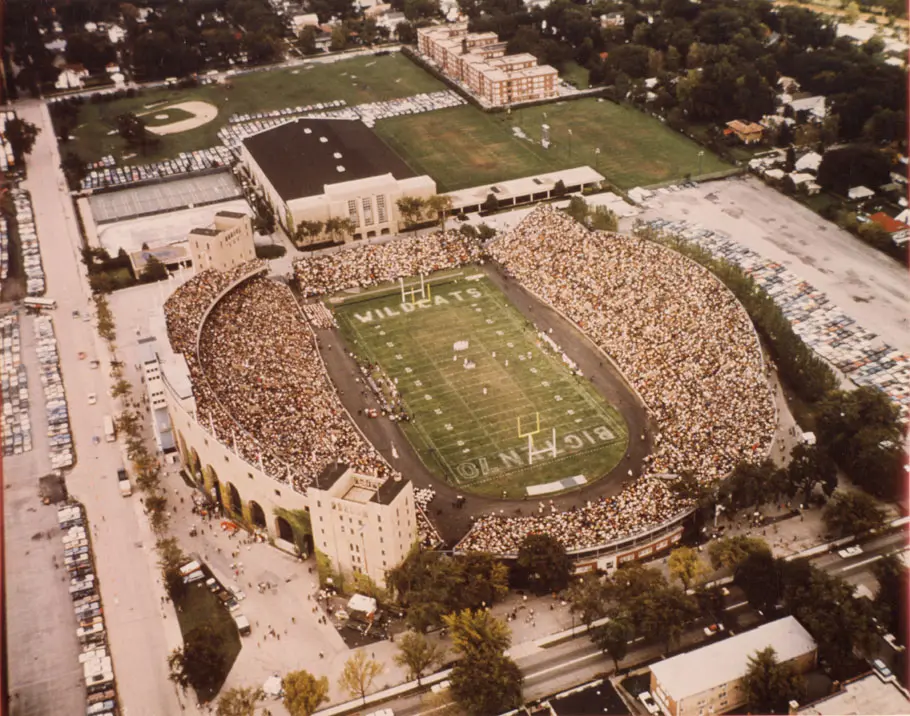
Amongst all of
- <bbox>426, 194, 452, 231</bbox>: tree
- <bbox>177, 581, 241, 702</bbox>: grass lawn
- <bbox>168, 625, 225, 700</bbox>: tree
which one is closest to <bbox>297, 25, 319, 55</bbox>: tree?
<bbox>426, 194, 452, 231</bbox>: tree

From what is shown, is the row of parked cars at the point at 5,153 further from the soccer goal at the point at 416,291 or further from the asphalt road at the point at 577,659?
the asphalt road at the point at 577,659

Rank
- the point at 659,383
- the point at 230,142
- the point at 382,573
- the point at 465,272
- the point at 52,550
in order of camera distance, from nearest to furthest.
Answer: the point at 382,573, the point at 52,550, the point at 659,383, the point at 465,272, the point at 230,142

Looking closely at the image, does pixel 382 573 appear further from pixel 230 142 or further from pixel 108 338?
pixel 230 142

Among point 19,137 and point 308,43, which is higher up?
point 19,137

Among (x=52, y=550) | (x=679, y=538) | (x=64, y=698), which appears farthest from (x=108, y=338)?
(x=679, y=538)

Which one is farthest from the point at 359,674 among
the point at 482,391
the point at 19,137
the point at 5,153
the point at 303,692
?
the point at 19,137

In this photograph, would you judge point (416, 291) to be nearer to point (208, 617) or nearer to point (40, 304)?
point (40, 304)
